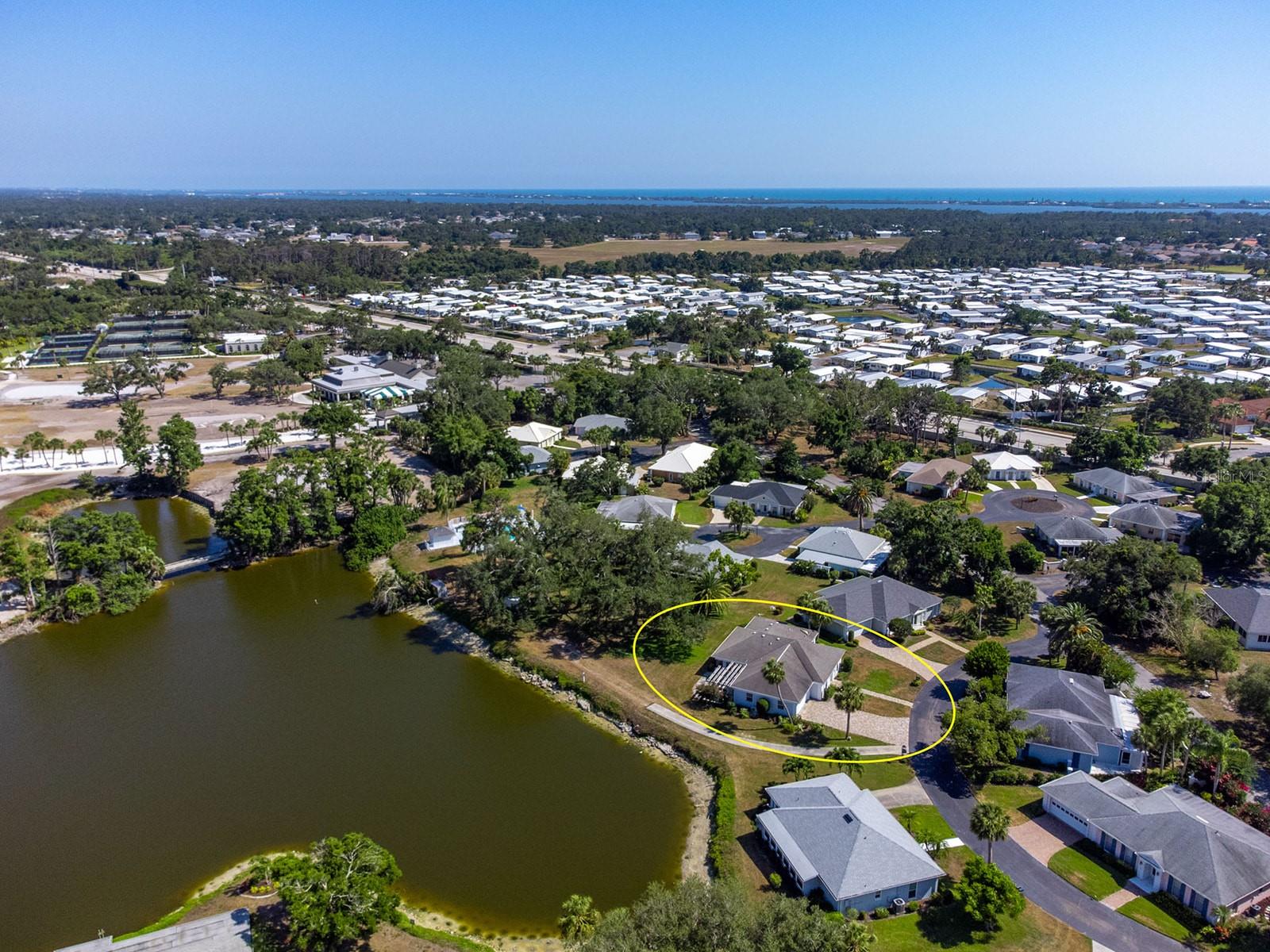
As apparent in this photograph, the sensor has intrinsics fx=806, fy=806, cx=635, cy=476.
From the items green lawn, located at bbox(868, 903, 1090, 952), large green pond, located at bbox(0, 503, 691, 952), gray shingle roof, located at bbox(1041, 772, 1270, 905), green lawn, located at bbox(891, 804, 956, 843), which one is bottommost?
large green pond, located at bbox(0, 503, 691, 952)

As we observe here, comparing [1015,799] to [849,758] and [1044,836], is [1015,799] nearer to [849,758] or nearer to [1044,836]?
[1044,836]

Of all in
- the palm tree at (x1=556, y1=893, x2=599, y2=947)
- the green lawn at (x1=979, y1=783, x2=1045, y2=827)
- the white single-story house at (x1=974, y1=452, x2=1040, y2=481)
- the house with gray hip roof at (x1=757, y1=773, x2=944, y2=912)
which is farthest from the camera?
the white single-story house at (x1=974, y1=452, x2=1040, y2=481)

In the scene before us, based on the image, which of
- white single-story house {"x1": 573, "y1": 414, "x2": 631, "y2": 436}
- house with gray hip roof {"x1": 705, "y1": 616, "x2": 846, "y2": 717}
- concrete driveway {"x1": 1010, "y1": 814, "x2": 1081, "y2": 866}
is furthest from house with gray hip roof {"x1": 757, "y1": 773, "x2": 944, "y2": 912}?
white single-story house {"x1": 573, "y1": 414, "x2": 631, "y2": 436}

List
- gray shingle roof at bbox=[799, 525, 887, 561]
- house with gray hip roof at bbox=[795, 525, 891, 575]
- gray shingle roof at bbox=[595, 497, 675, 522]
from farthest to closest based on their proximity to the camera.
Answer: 1. gray shingle roof at bbox=[595, 497, 675, 522]
2. gray shingle roof at bbox=[799, 525, 887, 561]
3. house with gray hip roof at bbox=[795, 525, 891, 575]

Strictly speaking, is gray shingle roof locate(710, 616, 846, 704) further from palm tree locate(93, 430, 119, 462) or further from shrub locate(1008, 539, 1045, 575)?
palm tree locate(93, 430, 119, 462)

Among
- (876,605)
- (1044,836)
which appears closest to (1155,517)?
(876,605)

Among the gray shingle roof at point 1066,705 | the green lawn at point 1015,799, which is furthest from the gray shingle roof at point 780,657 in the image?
the green lawn at point 1015,799

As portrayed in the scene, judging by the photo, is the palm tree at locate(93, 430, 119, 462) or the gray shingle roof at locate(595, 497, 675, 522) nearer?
the gray shingle roof at locate(595, 497, 675, 522)

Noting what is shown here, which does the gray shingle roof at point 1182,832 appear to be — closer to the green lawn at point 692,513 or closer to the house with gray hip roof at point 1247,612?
the house with gray hip roof at point 1247,612

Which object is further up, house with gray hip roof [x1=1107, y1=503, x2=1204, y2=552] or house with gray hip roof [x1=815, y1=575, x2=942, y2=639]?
house with gray hip roof [x1=1107, y1=503, x2=1204, y2=552]
